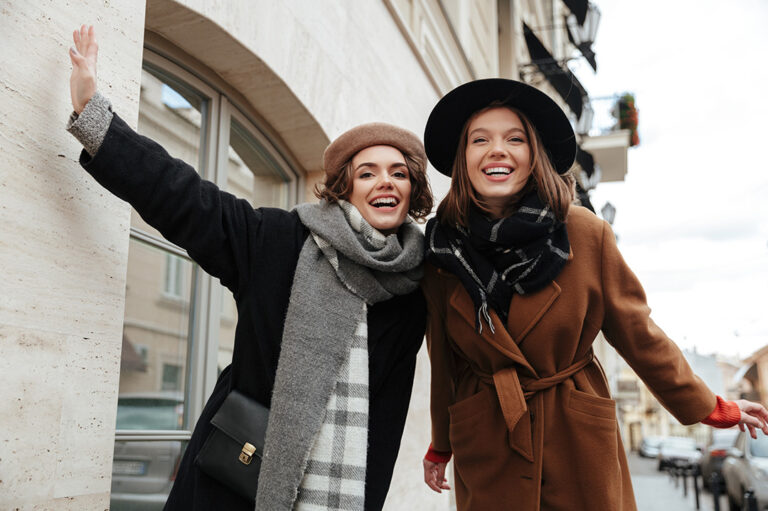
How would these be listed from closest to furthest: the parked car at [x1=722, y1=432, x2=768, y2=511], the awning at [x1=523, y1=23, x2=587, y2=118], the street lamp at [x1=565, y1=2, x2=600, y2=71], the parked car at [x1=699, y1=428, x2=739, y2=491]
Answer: the parked car at [x1=722, y1=432, x2=768, y2=511], the street lamp at [x1=565, y1=2, x2=600, y2=71], the awning at [x1=523, y1=23, x2=587, y2=118], the parked car at [x1=699, y1=428, x2=739, y2=491]


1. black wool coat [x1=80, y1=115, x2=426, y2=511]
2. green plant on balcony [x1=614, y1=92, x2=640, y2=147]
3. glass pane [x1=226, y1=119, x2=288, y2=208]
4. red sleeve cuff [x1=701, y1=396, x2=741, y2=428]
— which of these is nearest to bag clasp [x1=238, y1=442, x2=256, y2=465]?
black wool coat [x1=80, y1=115, x2=426, y2=511]

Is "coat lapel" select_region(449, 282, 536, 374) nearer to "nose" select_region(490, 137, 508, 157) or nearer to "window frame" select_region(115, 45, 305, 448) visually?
"nose" select_region(490, 137, 508, 157)

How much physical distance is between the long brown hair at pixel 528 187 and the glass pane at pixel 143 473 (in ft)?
5.89

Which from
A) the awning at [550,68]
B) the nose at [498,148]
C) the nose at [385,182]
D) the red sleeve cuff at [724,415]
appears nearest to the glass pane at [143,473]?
the nose at [385,182]

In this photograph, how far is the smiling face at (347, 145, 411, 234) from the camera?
7.60 feet

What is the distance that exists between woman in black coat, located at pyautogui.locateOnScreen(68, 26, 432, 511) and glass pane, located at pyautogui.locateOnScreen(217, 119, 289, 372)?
1644 millimetres

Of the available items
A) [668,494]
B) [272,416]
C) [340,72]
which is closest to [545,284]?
[272,416]

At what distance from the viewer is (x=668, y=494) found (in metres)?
14.9

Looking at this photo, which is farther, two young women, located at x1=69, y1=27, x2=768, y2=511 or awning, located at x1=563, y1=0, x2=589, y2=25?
awning, located at x1=563, y1=0, x2=589, y2=25

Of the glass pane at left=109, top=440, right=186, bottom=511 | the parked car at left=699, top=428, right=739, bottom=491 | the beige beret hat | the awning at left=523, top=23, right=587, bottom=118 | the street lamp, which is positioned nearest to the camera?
the beige beret hat

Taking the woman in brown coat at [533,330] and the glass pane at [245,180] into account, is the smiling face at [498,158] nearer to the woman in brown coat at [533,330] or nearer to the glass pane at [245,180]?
the woman in brown coat at [533,330]

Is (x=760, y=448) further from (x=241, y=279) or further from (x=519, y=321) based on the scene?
(x=241, y=279)

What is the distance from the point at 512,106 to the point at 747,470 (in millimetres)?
8251

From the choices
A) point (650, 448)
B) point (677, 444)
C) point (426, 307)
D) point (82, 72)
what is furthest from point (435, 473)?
point (650, 448)
